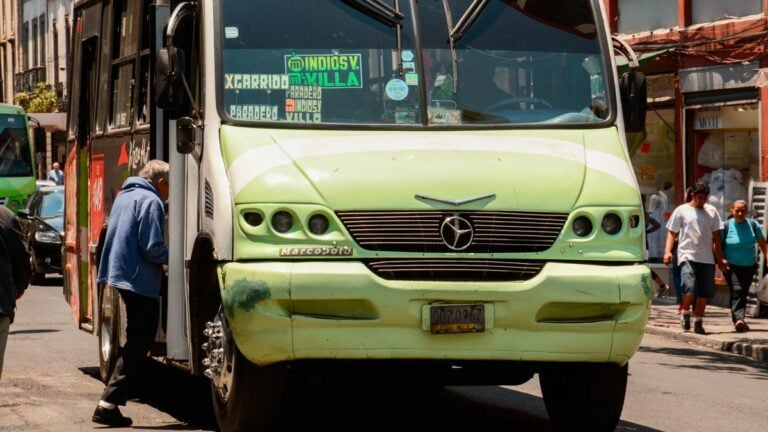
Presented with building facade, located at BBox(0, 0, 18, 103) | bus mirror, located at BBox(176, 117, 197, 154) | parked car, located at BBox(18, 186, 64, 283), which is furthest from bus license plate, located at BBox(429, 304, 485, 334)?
building facade, located at BBox(0, 0, 18, 103)

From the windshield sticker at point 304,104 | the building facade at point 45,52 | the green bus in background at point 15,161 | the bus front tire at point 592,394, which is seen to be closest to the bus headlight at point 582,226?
the bus front tire at point 592,394

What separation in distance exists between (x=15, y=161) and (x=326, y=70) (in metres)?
27.3

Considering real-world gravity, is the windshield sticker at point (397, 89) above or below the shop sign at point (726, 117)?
below

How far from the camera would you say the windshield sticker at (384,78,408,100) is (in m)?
9.70

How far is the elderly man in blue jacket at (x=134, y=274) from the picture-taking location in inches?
417

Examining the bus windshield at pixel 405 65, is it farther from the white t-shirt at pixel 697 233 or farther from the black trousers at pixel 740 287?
the black trousers at pixel 740 287

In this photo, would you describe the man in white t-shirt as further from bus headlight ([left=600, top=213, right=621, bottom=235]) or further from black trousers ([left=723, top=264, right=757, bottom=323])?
bus headlight ([left=600, top=213, right=621, bottom=235])

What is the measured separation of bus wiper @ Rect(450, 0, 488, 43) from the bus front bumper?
1.67 m

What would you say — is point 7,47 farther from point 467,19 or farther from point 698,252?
point 467,19

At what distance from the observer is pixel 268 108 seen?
31.6ft

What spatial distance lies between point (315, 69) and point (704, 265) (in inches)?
445

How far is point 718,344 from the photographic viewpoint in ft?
62.3

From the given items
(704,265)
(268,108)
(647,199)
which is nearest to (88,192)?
(268,108)

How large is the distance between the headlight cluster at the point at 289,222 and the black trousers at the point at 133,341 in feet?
6.62
